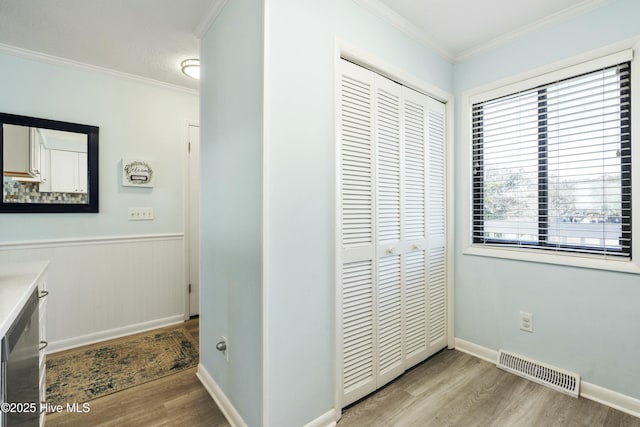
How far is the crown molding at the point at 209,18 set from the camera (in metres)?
1.76

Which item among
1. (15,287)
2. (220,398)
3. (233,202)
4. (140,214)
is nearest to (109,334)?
(140,214)

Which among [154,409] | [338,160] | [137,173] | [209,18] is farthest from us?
[137,173]

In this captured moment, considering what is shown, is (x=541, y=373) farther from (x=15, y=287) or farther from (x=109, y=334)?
(x=109, y=334)

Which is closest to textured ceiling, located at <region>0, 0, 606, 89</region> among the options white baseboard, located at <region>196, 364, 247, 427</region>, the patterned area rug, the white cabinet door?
the white cabinet door

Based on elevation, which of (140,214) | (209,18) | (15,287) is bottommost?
(15,287)

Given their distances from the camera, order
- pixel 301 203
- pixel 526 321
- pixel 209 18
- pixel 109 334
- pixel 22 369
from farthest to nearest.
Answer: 1. pixel 109 334
2. pixel 526 321
3. pixel 209 18
4. pixel 301 203
5. pixel 22 369

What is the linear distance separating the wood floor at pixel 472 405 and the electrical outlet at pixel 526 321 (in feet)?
1.14

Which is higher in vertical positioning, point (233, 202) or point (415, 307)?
point (233, 202)

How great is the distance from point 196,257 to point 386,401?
236cm

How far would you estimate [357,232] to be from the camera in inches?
69.7

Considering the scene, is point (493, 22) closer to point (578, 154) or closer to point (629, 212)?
point (578, 154)

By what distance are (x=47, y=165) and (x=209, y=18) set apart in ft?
6.13

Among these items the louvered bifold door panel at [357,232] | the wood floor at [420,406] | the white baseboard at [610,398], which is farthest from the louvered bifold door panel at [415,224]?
the white baseboard at [610,398]

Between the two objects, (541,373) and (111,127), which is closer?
(541,373)
